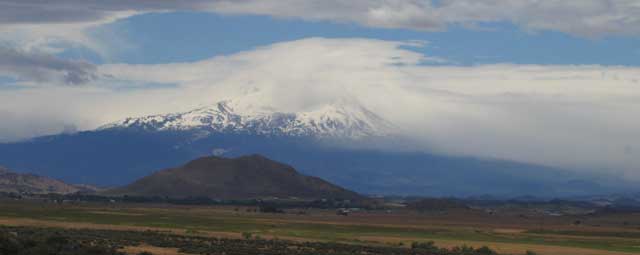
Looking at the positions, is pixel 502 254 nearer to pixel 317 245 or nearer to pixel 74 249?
pixel 317 245

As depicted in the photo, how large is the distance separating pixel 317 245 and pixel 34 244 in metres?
34.2

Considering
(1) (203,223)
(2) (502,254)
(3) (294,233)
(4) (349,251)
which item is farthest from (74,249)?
(1) (203,223)

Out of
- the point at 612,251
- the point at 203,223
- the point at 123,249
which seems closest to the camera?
the point at 123,249

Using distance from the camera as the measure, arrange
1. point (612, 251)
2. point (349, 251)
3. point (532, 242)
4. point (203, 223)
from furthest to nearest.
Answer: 1. point (203, 223)
2. point (532, 242)
3. point (612, 251)
4. point (349, 251)

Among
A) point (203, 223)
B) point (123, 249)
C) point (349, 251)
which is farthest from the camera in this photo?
point (203, 223)

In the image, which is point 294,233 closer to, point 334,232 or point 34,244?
point 334,232

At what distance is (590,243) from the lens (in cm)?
12788

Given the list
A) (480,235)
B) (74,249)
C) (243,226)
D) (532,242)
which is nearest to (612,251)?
(532,242)

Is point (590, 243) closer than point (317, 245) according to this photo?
No

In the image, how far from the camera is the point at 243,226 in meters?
Answer: 143

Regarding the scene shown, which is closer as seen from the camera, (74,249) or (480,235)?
(74,249)

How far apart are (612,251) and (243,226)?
5400 cm

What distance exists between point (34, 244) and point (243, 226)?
74590mm

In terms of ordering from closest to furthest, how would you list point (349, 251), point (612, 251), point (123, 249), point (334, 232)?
point (123, 249)
point (349, 251)
point (612, 251)
point (334, 232)
